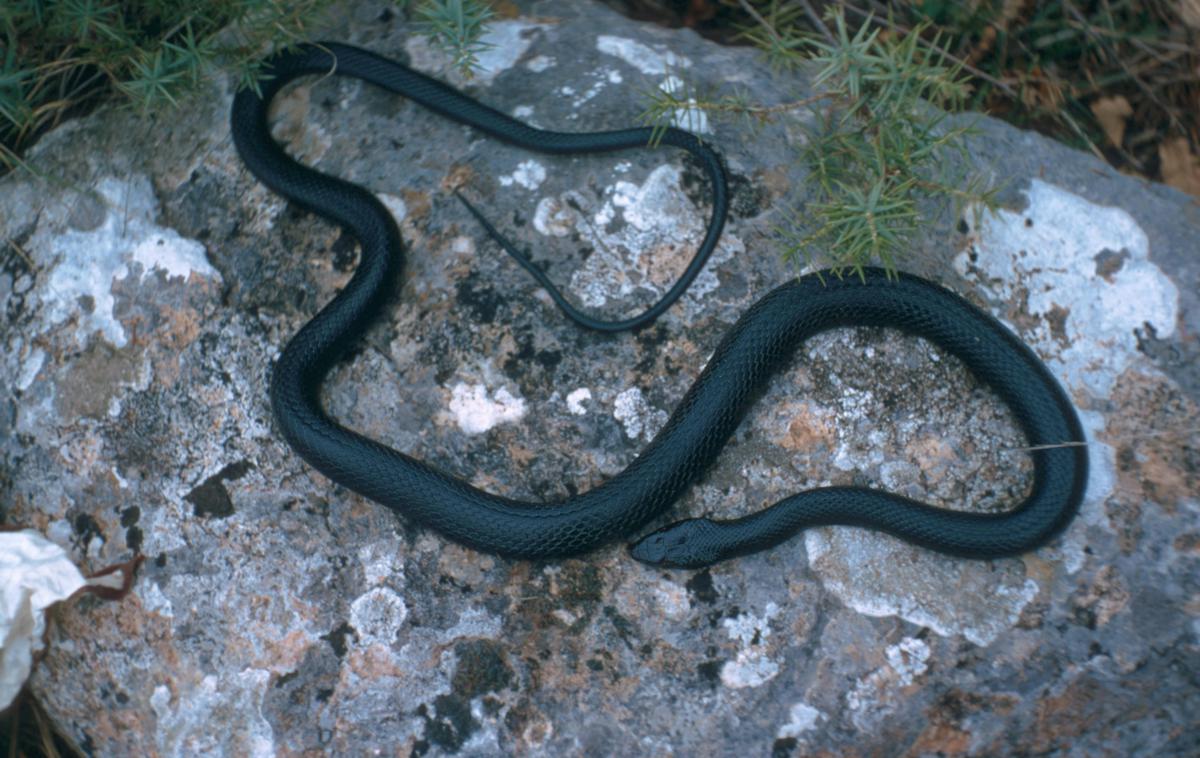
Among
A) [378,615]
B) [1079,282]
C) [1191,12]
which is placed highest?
[1191,12]

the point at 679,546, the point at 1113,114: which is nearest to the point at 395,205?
the point at 679,546

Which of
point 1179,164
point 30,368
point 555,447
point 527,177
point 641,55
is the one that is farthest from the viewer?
point 1179,164

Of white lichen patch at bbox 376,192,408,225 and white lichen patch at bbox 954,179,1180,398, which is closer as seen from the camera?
white lichen patch at bbox 954,179,1180,398

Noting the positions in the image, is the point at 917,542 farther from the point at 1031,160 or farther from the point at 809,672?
the point at 1031,160

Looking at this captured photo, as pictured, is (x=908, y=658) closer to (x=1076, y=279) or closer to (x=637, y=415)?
(x=637, y=415)

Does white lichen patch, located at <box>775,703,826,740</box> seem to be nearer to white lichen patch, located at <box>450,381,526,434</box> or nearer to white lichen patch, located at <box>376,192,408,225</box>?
white lichen patch, located at <box>450,381,526,434</box>

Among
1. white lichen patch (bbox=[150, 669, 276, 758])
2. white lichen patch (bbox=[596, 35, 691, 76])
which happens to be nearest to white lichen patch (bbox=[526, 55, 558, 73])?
white lichen patch (bbox=[596, 35, 691, 76])

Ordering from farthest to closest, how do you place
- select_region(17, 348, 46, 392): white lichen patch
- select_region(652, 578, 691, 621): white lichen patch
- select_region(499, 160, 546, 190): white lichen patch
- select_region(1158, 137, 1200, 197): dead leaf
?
select_region(1158, 137, 1200, 197): dead leaf < select_region(499, 160, 546, 190): white lichen patch < select_region(17, 348, 46, 392): white lichen patch < select_region(652, 578, 691, 621): white lichen patch

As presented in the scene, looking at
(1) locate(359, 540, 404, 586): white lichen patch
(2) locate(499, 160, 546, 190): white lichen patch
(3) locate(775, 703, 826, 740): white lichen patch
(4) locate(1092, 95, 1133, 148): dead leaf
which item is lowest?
(3) locate(775, 703, 826, 740): white lichen patch
